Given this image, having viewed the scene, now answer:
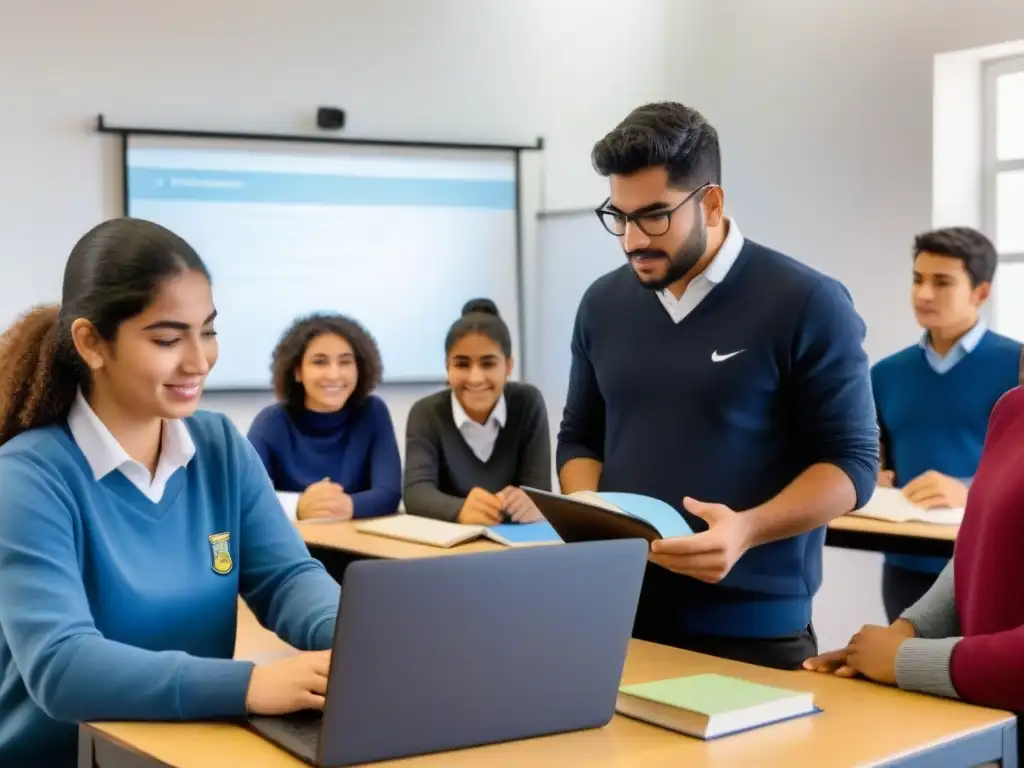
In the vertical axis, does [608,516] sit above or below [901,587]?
above

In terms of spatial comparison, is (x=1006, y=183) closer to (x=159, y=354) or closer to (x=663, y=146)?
(x=663, y=146)

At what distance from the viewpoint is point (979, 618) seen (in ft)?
5.58

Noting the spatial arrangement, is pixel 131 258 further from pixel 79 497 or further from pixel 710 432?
pixel 710 432

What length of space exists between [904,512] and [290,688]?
91.7 inches

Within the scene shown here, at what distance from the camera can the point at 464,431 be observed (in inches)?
157

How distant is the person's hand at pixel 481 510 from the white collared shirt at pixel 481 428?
37cm

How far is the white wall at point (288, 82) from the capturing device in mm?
5012

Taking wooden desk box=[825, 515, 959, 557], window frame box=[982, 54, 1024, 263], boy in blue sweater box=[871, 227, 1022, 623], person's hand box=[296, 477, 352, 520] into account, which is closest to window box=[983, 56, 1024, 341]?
window frame box=[982, 54, 1024, 263]

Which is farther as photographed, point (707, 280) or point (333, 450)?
point (333, 450)

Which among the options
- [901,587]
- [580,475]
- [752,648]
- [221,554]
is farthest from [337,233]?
[221,554]

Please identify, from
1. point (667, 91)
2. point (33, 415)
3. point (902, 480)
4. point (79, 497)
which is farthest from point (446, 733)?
point (667, 91)

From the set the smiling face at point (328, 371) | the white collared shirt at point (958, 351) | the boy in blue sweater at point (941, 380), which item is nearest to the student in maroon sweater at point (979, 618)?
the boy in blue sweater at point (941, 380)

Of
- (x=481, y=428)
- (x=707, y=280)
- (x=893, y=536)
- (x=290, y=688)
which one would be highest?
(x=707, y=280)

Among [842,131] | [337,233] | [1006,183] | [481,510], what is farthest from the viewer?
[337,233]
